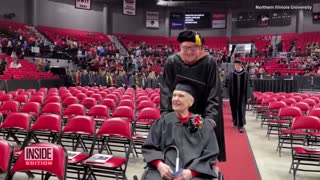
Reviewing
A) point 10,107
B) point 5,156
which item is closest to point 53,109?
point 10,107

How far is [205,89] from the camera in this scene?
3.30m

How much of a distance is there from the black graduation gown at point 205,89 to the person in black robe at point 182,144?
232mm

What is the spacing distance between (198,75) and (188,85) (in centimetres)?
29

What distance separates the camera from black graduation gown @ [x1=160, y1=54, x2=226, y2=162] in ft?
10.7

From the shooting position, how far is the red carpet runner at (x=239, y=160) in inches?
207

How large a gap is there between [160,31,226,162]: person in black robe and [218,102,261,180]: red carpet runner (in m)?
1.98

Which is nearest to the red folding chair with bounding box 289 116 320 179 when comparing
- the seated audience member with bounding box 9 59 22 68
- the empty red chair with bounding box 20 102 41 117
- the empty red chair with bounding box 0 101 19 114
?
the empty red chair with bounding box 20 102 41 117

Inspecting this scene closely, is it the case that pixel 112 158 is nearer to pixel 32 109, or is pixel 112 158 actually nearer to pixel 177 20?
pixel 32 109

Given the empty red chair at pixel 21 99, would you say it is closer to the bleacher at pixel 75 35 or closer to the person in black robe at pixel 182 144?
the person in black robe at pixel 182 144

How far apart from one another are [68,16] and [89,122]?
26039 mm

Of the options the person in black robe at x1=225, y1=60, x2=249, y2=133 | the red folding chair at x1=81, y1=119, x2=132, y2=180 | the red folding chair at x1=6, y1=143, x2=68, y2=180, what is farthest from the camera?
the person in black robe at x1=225, y1=60, x2=249, y2=133

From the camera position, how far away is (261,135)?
8.70m

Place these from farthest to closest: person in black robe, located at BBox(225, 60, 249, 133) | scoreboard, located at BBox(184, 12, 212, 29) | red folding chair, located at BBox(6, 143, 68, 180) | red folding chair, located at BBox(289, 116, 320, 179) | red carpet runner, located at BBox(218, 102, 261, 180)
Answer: scoreboard, located at BBox(184, 12, 212, 29) → person in black robe, located at BBox(225, 60, 249, 133) → red carpet runner, located at BBox(218, 102, 261, 180) → red folding chair, located at BBox(289, 116, 320, 179) → red folding chair, located at BBox(6, 143, 68, 180)

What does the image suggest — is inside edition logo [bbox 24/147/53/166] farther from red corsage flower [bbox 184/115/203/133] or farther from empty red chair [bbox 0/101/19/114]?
empty red chair [bbox 0/101/19/114]
